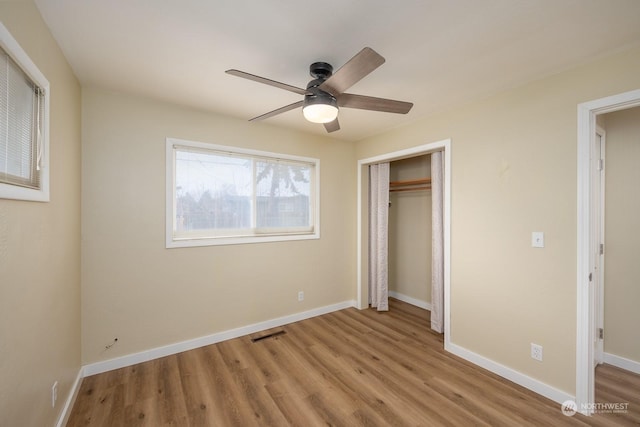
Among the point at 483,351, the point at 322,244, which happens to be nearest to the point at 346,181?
the point at 322,244

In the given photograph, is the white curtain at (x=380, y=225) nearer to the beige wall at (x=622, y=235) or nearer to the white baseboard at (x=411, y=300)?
the white baseboard at (x=411, y=300)

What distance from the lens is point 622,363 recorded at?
2.33 m

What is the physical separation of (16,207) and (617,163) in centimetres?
428

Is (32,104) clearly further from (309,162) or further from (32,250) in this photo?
(309,162)

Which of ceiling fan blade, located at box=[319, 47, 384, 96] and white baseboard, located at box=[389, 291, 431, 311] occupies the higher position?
ceiling fan blade, located at box=[319, 47, 384, 96]

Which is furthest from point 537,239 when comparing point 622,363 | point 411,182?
point 411,182

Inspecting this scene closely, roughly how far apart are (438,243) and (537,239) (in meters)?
1.16

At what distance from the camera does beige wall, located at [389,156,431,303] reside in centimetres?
394

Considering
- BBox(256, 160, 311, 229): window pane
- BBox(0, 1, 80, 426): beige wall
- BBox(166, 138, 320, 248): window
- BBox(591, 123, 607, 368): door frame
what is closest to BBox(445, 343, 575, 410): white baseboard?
BBox(591, 123, 607, 368): door frame

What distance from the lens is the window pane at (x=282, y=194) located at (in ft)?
10.6

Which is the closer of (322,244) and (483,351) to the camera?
(483,351)

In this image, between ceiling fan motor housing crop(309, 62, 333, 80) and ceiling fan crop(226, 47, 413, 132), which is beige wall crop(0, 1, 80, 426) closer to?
ceiling fan crop(226, 47, 413, 132)

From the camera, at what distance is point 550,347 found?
2.02 metres

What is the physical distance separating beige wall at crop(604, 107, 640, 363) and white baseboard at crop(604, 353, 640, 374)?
3 centimetres
